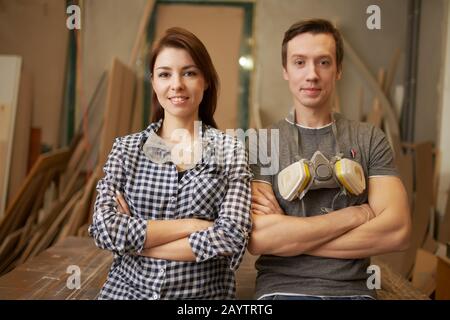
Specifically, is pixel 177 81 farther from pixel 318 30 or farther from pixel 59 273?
pixel 59 273

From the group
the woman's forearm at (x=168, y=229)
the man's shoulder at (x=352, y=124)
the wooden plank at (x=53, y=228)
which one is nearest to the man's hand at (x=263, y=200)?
the woman's forearm at (x=168, y=229)

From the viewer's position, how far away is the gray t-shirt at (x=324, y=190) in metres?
0.93

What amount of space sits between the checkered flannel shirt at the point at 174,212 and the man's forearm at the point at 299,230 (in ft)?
0.11

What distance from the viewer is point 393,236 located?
908mm

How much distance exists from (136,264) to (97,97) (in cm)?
41

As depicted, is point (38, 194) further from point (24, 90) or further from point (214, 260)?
point (214, 260)

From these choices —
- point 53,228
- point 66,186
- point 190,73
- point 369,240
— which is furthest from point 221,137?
point 53,228

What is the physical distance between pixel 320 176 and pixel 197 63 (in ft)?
1.11

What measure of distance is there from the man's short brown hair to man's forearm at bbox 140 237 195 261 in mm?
441

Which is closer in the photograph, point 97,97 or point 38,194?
point 97,97

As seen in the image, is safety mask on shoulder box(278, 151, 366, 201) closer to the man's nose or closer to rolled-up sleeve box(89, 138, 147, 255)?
the man's nose

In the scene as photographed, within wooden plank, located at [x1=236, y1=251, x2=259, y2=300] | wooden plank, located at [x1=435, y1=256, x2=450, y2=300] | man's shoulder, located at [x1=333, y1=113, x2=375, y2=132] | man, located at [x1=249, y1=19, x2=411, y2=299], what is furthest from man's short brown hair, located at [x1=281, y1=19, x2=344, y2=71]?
wooden plank, located at [x1=435, y1=256, x2=450, y2=300]

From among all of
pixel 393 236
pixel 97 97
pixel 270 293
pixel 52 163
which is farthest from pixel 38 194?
pixel 393 236
